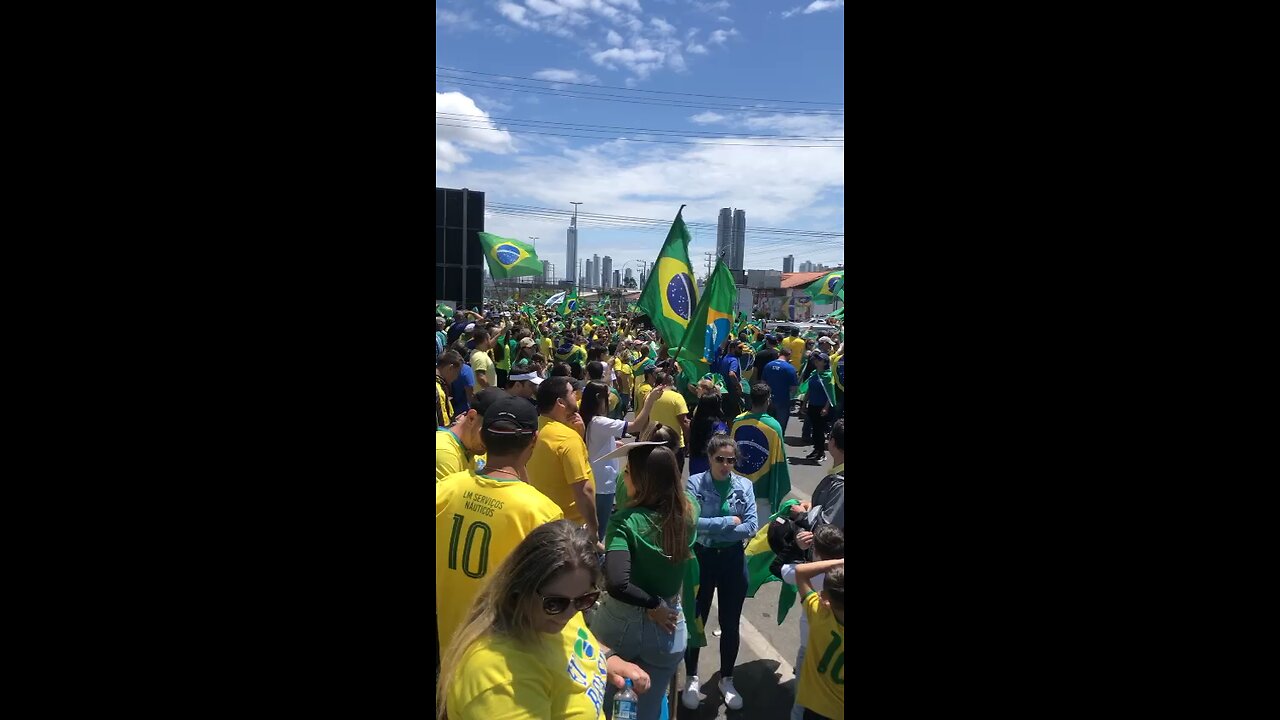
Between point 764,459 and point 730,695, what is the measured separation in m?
1.66

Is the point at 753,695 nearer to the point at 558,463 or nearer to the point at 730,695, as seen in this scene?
the point at 730,695

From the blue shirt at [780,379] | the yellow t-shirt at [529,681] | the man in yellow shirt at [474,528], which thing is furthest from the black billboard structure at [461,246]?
the yellow t-shirt at [529,681]

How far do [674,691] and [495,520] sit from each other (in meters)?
1.32

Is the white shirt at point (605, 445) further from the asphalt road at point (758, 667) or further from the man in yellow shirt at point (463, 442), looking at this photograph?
the man in yellow shirt at point (463, 442)

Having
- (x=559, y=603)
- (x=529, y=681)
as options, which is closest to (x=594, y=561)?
(x=559, y=603)

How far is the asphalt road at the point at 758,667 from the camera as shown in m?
3.83

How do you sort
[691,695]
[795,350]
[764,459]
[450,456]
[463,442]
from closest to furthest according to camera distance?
[450,456] < [463,442] < [691,695] < [764,459] < [795,350]

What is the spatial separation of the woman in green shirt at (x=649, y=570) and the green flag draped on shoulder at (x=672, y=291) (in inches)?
152

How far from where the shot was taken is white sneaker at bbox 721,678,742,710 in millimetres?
3809

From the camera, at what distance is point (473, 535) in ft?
8.38

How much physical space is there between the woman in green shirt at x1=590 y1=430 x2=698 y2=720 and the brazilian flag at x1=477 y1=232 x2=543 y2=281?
12.4 m

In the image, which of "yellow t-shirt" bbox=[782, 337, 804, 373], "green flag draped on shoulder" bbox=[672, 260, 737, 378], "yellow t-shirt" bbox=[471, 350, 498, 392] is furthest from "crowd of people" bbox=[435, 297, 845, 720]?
"yellow t-shirt" bbox=[782, 337, 804, 373]

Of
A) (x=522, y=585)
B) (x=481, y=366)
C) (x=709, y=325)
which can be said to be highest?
(x=709, y=325)
